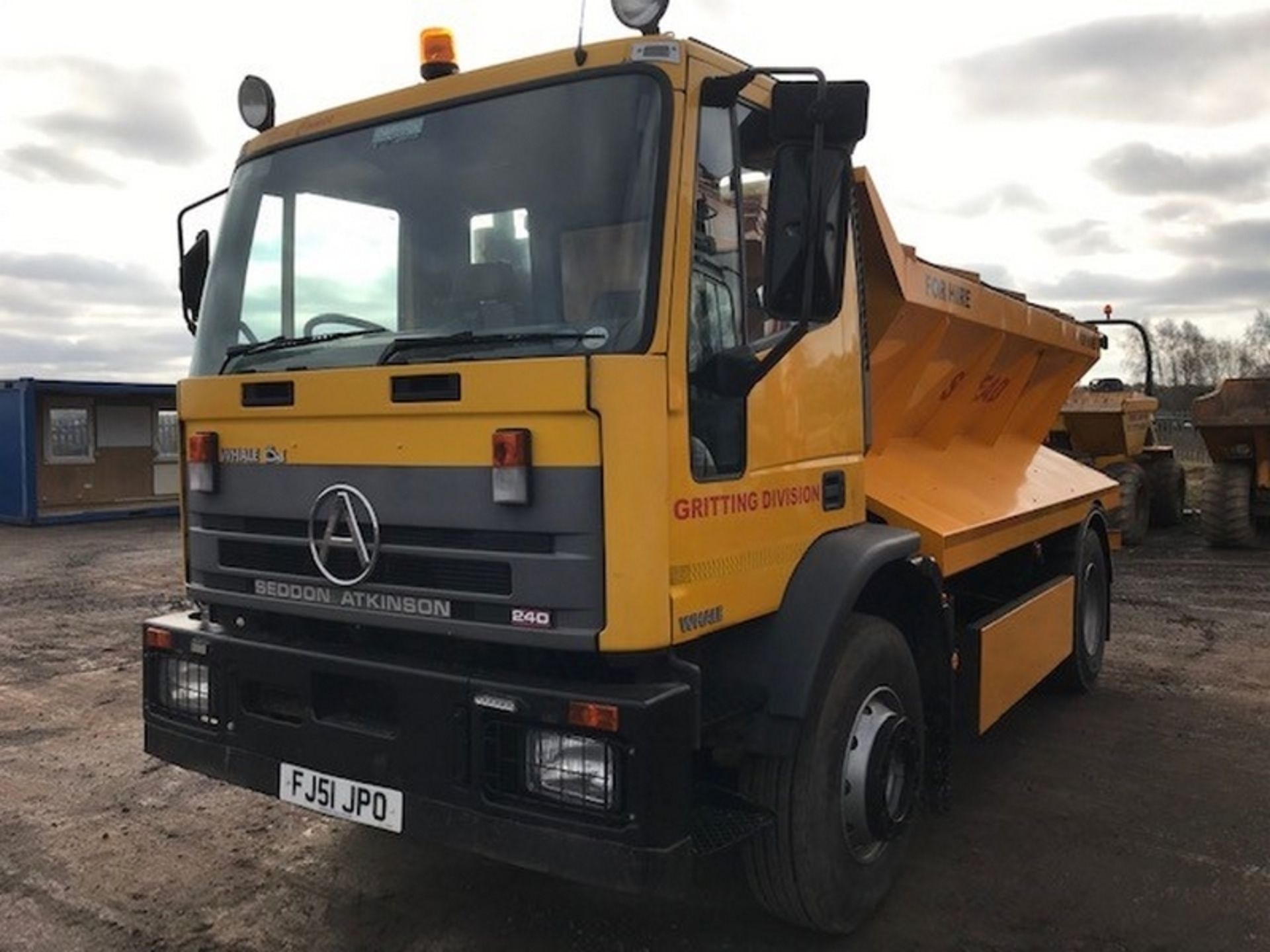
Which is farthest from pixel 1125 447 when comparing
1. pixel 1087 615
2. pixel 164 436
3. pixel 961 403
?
pixel 164 436

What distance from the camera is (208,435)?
3.69m

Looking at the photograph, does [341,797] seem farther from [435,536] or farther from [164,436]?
[164,436]

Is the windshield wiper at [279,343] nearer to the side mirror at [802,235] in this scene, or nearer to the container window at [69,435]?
the side mirror at [802,235]

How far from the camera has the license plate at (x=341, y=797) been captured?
3188 millimetres

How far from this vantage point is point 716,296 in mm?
3139

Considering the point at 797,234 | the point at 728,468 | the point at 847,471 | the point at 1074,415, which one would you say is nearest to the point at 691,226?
the point at 797,234

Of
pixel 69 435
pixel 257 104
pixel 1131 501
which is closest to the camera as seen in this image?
pixel 257 104

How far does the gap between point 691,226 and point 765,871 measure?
1.98m

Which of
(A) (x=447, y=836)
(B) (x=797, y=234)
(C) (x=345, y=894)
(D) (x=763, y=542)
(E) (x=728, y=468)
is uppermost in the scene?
(B) (x=797, y=234)

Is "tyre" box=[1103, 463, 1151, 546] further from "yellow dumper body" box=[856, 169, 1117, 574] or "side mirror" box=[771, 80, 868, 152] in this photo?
"side mirror" box=[771, 80, 868, 152]

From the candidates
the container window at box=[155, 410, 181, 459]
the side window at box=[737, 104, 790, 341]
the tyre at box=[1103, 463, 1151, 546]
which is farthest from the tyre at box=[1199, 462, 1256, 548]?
the container window at box=[155, 410, 181, 459]

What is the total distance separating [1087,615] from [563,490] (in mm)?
4961

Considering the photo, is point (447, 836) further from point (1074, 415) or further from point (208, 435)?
point (1074, 415)

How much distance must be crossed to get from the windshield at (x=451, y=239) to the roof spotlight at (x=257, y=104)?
0.20 m
